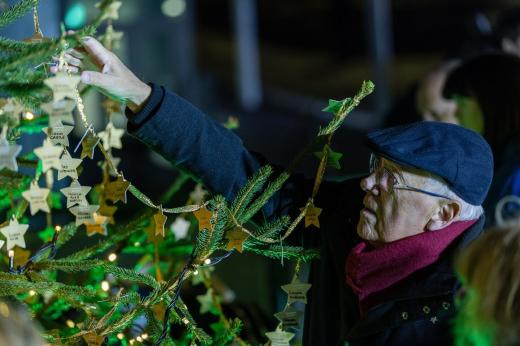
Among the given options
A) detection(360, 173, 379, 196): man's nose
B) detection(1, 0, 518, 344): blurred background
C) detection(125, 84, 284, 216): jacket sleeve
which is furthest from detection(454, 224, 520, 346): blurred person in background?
detection(1, 0, 518, 344): blurred background

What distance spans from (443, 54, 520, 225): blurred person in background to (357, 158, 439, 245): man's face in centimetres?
104

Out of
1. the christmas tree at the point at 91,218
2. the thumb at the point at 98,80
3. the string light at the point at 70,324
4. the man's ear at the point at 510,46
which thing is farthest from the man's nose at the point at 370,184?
the man's ear at the point at 510,46

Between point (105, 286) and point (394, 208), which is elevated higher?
point (394, 208)

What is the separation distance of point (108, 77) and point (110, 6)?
0.19 m

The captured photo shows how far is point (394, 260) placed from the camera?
2.21 meters

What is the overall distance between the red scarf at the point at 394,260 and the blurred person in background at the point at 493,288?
0.37 meters

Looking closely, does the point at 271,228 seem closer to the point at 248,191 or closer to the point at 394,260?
the point at 248,191

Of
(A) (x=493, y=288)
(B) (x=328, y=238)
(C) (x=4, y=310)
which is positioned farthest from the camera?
(B) (x=328, y=238)

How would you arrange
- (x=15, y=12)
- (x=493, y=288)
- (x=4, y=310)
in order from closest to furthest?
(x=4, y=310), (x=493, y=288), (x=15, y=12)

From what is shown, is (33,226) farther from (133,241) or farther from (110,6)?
(110,6)

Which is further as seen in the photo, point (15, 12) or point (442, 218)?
point (442, 218)

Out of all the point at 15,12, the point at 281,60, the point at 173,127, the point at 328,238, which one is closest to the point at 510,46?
the point at 328,238

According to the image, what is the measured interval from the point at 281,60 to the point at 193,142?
9.70 metres

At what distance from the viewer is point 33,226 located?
10.4 ft
